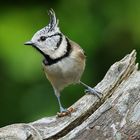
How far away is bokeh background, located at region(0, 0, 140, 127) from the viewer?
5.82 meters

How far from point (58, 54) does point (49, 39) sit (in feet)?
0.37

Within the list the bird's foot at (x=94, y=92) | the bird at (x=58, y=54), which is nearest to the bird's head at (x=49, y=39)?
the bird at (x=58, y=54)

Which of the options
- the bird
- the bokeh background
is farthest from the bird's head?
the bokeh background

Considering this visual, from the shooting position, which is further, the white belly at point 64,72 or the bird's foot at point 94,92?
the white belly at point 64,72

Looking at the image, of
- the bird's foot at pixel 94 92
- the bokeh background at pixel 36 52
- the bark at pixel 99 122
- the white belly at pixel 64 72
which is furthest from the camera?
the bokeh background at pixel 36 52

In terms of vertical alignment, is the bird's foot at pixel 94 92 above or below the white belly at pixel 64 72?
below

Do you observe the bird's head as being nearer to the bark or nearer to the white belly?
the white belly

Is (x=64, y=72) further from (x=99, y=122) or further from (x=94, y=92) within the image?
(x=99, y=122)

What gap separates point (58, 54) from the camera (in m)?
5.23

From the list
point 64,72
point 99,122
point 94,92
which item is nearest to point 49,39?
point 64,72

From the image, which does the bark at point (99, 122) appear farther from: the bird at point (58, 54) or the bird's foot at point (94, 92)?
the bird at point (58, 54)

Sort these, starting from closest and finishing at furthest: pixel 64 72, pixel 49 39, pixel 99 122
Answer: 1. pixel 99 122
2. pixel 49 39
3. pixel 64 72

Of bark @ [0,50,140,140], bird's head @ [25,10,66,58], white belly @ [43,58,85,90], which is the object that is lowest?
bark @ [0,50,140,140]

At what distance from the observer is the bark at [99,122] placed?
14.6 ft
